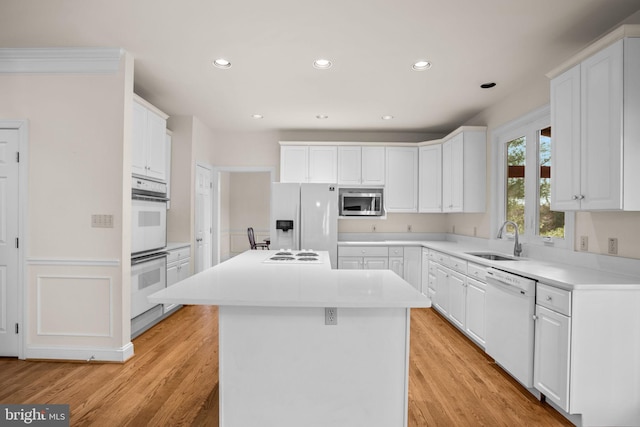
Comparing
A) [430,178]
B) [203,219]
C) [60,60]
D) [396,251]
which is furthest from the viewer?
[203,219]

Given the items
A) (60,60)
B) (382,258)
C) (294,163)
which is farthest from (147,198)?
(382,258)

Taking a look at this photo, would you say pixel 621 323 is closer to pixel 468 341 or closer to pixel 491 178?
pixel 468 341

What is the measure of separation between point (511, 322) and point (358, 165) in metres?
3.20

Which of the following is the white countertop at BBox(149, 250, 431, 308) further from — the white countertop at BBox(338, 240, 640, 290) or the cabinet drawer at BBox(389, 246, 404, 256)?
the cabinet drawer at BBox(389, 246, 404, 256)

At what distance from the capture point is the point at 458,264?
11.9 ft

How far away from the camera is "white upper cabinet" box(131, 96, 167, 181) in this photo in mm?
3352

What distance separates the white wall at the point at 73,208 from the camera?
115 inches

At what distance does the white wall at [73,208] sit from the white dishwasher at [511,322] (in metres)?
3.08

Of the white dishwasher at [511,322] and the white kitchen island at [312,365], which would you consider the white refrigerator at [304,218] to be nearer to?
the white dishwasher at [511,322]

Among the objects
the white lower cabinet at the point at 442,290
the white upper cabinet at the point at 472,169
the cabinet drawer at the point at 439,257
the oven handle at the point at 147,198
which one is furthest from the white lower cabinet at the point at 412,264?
the oven handle at the point at 147,198

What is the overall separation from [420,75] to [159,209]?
3029 millimetres

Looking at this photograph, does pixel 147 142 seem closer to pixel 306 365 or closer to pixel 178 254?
pixel 178 254

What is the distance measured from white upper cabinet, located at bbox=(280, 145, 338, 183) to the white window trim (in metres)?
2.19

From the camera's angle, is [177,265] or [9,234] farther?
[177,265]
